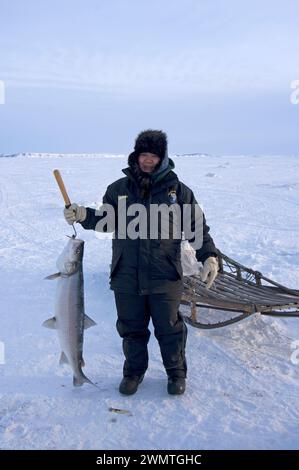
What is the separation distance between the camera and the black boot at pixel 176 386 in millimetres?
3838

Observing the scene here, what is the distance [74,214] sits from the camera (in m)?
3.71

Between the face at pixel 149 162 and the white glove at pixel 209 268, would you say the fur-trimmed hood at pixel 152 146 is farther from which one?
the white glove at pixel 209 268

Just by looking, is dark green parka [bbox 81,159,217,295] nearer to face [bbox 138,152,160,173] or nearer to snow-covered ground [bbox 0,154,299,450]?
face [bbox 138,152,160,173]

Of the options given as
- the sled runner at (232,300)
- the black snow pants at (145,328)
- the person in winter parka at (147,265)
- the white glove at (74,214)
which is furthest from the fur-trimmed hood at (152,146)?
the sled runner at (232,300)

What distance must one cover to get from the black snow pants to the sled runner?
0.90 meters

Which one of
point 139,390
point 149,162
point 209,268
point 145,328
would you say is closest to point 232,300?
point 209,268

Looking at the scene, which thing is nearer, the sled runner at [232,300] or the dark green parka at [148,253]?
the dark green parka at [148,253]

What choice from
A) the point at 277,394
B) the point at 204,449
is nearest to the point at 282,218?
the point at 277,394

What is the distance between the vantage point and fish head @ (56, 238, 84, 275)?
351 centimetres

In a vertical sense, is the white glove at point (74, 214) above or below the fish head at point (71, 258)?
above

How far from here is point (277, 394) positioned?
153 inches

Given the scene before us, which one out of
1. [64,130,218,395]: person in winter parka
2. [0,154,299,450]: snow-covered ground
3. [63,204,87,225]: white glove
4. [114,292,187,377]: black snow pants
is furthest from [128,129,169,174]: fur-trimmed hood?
[0,154,299,450]: snow-covered ground

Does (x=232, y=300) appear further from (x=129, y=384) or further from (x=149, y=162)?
(x=149, y=162)

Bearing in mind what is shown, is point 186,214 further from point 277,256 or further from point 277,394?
point 277,256
